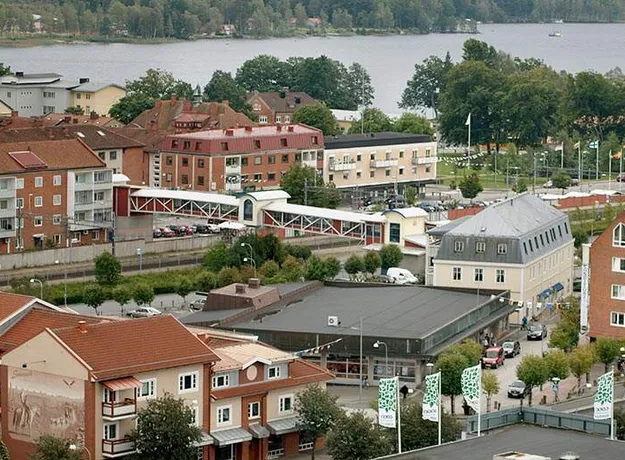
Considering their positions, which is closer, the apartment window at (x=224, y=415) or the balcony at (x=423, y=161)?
the apartment window at (x=224, y=415)

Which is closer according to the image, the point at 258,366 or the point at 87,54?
the point at 258,366

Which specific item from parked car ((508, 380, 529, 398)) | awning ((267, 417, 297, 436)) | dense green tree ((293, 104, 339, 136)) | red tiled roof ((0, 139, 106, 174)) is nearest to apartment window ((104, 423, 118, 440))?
awning ((267, 417, 297, 436))

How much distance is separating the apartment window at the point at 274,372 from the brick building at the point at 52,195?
47.4ft

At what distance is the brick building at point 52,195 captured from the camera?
36125 mm

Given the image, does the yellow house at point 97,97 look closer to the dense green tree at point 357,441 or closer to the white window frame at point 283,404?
the white window frame at point 283,404

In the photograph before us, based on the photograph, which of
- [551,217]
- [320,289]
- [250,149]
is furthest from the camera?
[250,149]

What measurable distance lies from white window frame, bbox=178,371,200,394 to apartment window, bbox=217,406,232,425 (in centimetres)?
41

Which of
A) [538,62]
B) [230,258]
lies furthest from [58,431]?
[538,62]

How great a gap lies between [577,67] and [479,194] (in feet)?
223

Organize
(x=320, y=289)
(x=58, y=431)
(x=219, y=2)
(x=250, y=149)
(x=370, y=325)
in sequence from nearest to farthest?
(x=58, y=431) → (x=370, y=325) → (x=320, y=289) → (x=250, y=149) → (x=219, y=2)

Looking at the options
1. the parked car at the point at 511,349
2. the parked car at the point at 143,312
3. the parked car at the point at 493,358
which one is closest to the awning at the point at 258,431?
the parked car at the point at 493,358

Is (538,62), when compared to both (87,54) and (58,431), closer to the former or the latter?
(58,431)

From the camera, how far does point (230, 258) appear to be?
33.2 m

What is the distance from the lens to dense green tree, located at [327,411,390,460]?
19844mm
